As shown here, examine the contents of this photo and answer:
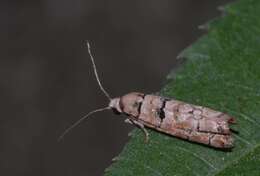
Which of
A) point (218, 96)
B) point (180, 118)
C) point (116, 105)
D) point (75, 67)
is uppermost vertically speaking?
point (218, 96)

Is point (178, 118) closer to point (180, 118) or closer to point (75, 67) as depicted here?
point (180, 118)

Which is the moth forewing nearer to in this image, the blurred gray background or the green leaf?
the green leaf

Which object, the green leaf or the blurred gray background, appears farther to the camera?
the blurred gray background

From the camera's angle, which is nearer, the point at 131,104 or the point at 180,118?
the point at 180,118

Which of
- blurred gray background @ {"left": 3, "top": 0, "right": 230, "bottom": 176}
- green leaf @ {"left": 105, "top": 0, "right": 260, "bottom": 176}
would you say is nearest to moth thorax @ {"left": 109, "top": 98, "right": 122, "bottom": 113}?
green leaf @ {"left": 105, "top": 0, "right": 260, "bottom": 176}

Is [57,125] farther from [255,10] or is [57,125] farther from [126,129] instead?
[255,10]

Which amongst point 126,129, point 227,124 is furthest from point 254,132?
point 126,129

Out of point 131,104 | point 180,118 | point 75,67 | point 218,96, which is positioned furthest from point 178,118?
point 75,67
